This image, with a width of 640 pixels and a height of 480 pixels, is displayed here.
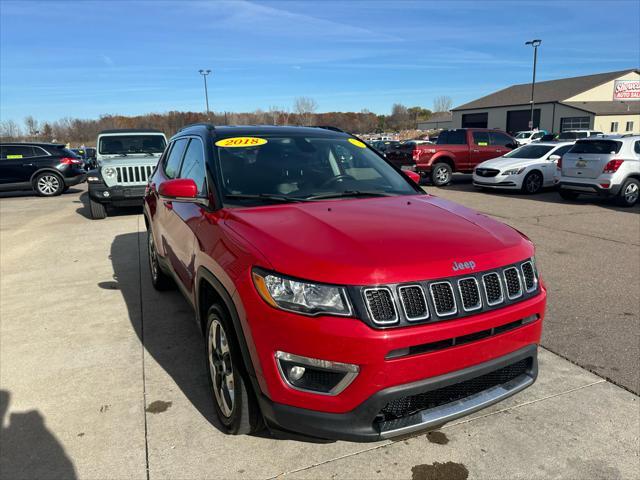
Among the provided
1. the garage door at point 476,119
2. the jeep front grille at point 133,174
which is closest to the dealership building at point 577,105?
the garage door at point 476,119

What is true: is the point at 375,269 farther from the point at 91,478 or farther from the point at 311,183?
the point at 91,478

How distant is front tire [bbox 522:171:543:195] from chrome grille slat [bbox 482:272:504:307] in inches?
484

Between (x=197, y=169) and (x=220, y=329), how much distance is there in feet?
4.50

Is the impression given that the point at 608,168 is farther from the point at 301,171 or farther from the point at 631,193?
the point at 301,171

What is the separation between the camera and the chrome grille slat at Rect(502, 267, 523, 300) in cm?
236

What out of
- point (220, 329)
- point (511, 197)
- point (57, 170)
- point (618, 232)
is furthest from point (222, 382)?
point (57, 170)

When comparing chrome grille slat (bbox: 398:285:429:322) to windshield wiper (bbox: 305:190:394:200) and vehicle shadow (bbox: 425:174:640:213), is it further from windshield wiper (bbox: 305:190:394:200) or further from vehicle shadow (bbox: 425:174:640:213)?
vehicle shadow (bbox: 425:174:640:213)

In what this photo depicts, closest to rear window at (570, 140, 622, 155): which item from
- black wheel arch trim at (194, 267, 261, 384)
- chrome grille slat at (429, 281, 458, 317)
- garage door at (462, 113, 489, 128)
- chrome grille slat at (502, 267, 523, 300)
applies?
chrome grille slat at (502, 267, 523, 300)

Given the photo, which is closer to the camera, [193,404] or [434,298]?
[434,298]

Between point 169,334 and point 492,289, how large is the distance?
9.57 ft

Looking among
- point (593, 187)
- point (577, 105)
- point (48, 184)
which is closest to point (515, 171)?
point (593, 187)

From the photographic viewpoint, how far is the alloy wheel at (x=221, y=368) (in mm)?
2623

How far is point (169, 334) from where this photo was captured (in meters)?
4.16

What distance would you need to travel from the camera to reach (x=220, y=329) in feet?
8.80
